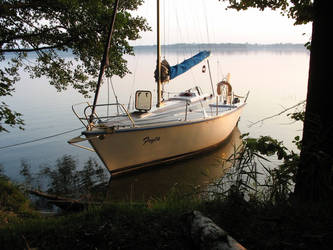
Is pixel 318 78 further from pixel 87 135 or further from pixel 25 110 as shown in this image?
pixel 25 110

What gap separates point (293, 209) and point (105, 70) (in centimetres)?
653

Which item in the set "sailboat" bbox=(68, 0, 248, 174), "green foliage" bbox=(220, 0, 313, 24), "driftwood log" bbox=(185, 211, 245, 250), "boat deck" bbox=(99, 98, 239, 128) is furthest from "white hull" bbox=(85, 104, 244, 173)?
"driftwood log" bbox=(185, 211, 245, 250)

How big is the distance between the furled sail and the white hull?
2561 millimetres

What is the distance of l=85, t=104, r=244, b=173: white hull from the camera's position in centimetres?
948

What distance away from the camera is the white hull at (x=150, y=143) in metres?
9.48

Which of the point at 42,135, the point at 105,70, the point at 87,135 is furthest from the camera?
the point at 42,135

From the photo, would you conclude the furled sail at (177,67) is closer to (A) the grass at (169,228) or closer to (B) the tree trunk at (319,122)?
(B) the tree trunk at (319,122)

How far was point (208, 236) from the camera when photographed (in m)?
2.62

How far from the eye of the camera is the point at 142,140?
988 centimetres

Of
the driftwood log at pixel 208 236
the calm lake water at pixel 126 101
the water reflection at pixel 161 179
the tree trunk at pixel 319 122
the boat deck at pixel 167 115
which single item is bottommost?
the water reflection at pixel 161 179

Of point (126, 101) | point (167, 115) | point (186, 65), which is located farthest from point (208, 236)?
point (126, 101)

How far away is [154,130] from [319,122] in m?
6.63

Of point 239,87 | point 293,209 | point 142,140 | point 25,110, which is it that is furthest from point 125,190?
point 239,87

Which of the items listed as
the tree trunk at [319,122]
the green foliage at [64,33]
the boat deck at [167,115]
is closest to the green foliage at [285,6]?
the tree trunk at [319,122]
